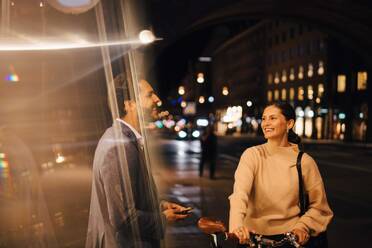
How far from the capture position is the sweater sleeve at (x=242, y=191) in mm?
2791

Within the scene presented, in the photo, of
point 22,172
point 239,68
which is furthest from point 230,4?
point 239,68

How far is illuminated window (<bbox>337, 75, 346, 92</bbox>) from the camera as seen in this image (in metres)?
57.5

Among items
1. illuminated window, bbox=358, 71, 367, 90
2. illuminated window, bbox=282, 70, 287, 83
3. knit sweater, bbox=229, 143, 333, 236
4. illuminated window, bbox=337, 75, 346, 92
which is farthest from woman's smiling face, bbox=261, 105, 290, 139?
illuminated window, bbox=282, 70, 287, 83

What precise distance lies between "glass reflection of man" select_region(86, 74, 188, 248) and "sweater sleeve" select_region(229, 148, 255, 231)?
49 centimetres

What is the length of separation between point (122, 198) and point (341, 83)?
5916 centimetres

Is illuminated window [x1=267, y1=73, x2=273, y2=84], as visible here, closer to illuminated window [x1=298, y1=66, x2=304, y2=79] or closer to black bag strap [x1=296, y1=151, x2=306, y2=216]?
illuminated window [x1=298, y1=66, x2=304, y2=79]

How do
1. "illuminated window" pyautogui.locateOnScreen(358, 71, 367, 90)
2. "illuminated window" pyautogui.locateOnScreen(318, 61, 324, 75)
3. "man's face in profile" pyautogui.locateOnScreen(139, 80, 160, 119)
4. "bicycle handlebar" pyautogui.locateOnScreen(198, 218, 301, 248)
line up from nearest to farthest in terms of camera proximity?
"bicycle handlebar" pyautogui.locateOnScreen(198, 218, 301, 248) < "man's face in profile" pyautogui.locateOnScreen(139, 80, 160, 119) < "illuminated window" pyautogui.locateOnScreen(358, 71, 367, 90) < "illuminated window" pyautogui.locateOnScreen(318, 61, 324, 75)

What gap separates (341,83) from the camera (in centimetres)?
5784

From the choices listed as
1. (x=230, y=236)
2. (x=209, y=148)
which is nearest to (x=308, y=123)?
(x=209, y=148)

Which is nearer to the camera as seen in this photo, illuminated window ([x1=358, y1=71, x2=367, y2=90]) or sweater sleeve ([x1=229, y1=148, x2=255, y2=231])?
sweater sleeve ([x1=229, y1=148, x2=255, y2=231])

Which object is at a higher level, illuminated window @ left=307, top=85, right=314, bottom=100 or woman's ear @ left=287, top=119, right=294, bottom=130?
woman's ear @ left=287, top=119, right=294, bottom=130

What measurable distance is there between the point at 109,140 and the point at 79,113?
134 ft

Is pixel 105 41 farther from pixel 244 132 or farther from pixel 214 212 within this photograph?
pixel 244 132

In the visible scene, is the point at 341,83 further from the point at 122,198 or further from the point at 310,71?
the point at 122,198
